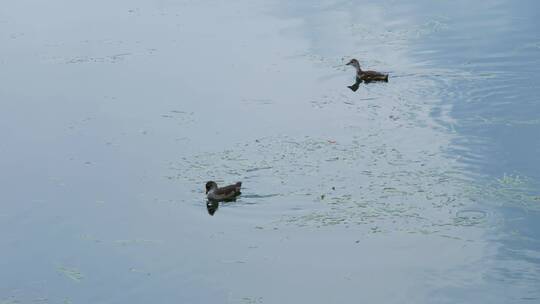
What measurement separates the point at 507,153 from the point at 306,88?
3.65 meters

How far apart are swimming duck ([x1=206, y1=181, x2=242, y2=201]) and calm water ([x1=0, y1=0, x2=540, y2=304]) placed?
13 cm

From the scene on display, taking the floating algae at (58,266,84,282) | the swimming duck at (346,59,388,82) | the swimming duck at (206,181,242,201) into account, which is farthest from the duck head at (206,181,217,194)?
A: the swimming duck at (346,59,388,82)

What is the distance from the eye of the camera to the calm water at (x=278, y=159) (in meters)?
9.32

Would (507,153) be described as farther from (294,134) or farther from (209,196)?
(209,196)

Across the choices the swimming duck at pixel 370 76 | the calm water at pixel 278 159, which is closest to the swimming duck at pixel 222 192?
the calm water at pixel 278 159

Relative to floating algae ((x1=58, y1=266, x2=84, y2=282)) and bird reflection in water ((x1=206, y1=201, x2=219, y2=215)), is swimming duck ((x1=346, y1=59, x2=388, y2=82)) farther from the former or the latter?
floating algae ((x1=58, y1=266, x2=84, y2=282))

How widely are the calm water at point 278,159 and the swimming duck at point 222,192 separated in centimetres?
13

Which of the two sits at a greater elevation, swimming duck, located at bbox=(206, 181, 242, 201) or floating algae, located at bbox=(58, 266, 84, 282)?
swimming duck, located at bbox=(206, 181, 242, 201)

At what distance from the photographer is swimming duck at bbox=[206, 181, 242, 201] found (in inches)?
419

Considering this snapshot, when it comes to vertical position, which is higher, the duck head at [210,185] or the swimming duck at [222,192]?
the duck head at [210,185]

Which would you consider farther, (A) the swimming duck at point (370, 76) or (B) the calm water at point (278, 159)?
(A) the swimming duck at point (370, 76)

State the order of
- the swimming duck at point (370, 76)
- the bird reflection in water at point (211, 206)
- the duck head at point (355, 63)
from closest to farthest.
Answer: the bird reflection in water at point (211, 206)
the swimming duck at point (370, 76)
the duck head at point (355, 63)

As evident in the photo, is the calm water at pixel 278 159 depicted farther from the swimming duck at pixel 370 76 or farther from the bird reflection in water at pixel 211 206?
the swimming duck at pixel 370 76

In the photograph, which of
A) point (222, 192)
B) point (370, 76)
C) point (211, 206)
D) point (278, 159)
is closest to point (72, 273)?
point (211, 206)
